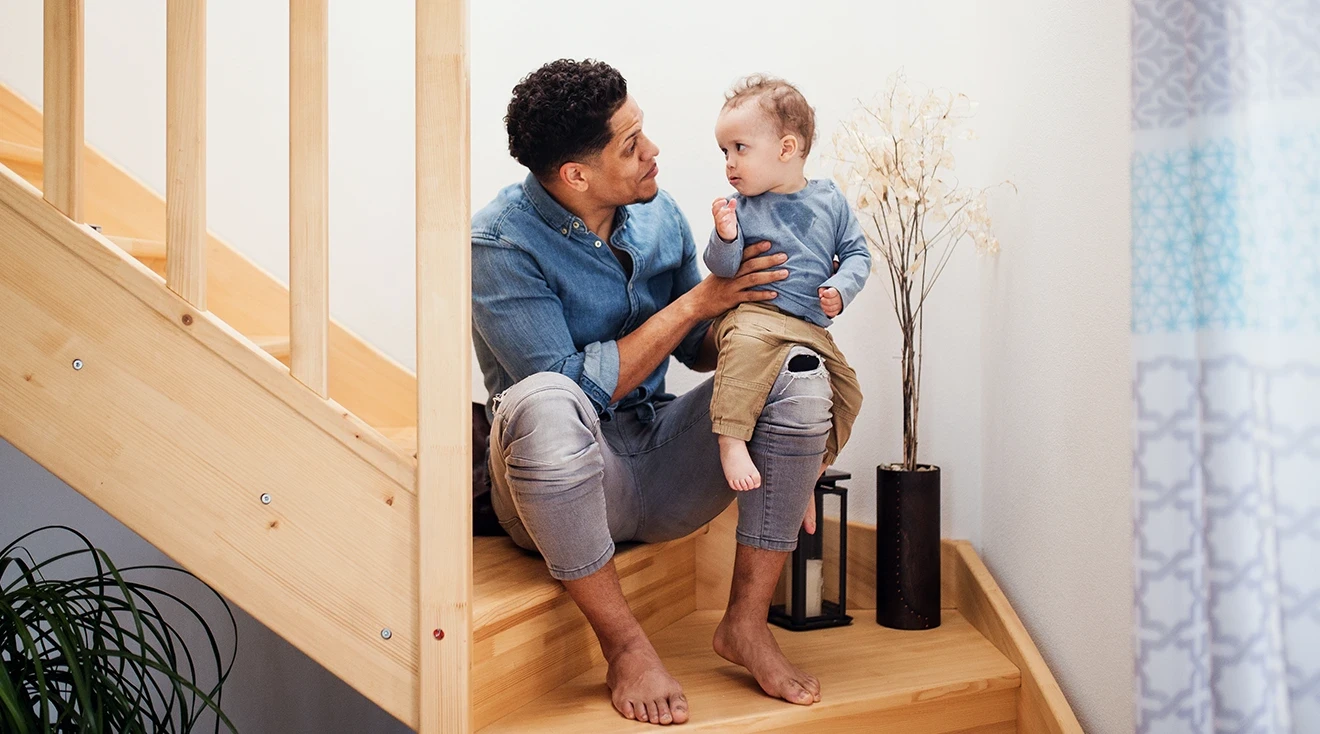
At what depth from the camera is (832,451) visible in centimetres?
163

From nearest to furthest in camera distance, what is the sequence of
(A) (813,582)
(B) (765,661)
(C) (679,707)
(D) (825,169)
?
(C) (679,707) → (B) (765,661) → (A) (813,582) → (D) (825,169)

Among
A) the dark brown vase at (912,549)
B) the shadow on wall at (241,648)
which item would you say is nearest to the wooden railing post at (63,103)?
the shadow on wall at (241,648)

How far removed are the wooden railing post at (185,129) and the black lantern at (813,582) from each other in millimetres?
1080

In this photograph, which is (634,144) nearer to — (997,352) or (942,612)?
(997,352)

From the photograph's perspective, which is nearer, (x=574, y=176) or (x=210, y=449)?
(x=210, y=449)

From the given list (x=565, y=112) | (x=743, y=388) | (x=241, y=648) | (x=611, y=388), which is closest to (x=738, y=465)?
(x=743, y=388)

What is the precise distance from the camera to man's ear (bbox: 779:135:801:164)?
153 centimetres

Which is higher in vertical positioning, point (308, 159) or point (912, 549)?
point (308, 159)

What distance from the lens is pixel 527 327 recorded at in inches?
60.6

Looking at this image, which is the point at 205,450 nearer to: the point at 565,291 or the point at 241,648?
the point at 565,291

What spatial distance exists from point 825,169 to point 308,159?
3.63 feet

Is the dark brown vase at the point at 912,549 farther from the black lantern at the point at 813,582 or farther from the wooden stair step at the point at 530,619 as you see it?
the wooden stair step at the point at 530,619

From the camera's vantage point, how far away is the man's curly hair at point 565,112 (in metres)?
1.58

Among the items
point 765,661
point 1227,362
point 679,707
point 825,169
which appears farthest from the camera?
point 825,169
